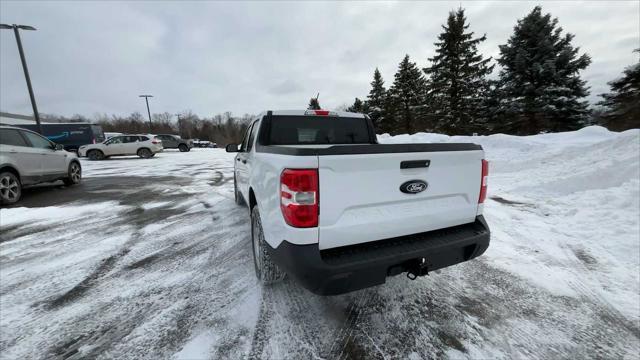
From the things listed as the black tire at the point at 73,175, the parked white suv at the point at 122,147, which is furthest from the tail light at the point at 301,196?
the parked white suv at the point at 122,147

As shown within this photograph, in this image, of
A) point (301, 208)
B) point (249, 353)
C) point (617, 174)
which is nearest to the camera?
point (301, 208)

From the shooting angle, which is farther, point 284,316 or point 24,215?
point 24,215

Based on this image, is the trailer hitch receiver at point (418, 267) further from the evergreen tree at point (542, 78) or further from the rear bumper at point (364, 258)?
the evergreen tree at point (542, 78)

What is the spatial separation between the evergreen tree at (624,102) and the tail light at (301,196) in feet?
77.3

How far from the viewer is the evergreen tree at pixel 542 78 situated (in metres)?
20.9

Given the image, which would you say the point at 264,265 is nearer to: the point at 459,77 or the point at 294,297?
the point at 294,297

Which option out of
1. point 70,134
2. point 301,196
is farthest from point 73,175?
point 70,134

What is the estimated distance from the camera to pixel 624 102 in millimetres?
18062

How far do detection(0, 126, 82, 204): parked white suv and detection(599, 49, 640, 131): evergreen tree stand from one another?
28.1 m

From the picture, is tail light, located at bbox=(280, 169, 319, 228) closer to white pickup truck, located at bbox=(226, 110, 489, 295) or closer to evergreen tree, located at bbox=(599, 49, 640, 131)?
white pickup truck, located at bbox=(226, 110, 489, 295)

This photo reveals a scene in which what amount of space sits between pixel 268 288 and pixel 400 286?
4.79 ft

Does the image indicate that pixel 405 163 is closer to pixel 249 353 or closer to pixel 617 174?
pixel 249 353

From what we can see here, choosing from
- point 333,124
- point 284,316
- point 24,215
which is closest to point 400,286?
point 284,316

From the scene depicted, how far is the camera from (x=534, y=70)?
841 inches
